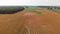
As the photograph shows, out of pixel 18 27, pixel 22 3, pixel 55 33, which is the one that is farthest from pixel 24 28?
pixel 22 3

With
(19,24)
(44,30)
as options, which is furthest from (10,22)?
(44,30)

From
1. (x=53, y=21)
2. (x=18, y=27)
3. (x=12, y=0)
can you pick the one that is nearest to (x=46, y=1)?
(x=12, y=0)

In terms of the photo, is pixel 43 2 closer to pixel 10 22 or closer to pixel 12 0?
pixel 12 0

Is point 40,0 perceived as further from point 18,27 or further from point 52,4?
point 18,27

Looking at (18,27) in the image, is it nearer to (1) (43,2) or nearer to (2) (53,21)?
(2) (53,21)

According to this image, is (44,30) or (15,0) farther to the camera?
(15,0)

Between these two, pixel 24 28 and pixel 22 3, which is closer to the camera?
pixel 24 28

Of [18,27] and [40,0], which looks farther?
[40,0]
